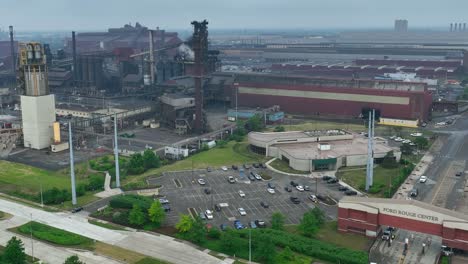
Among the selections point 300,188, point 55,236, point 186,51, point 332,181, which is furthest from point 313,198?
point 186,51

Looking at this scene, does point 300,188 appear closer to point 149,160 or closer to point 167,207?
point 167,207

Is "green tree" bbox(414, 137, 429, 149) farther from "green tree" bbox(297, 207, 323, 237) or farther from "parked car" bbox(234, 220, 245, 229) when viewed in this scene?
"parked car" bbox(234, 220, 245, 229)

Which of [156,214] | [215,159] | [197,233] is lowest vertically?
[215,159]

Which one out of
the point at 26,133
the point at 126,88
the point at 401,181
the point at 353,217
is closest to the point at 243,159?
the point at 401,181

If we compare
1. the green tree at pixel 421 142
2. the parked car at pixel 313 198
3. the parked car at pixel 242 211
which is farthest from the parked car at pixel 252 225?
the green tree at pixel 421 142

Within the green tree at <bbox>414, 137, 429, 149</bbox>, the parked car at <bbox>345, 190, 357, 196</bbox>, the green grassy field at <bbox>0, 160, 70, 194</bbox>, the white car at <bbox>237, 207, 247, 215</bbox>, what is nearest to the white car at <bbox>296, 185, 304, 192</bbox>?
the parked car at <bbox>345, 190, 357, 196</bbox>

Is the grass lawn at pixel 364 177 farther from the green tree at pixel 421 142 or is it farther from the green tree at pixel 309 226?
the green tree at pixel 309 226

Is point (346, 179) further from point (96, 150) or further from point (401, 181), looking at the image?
point (96, 150)
